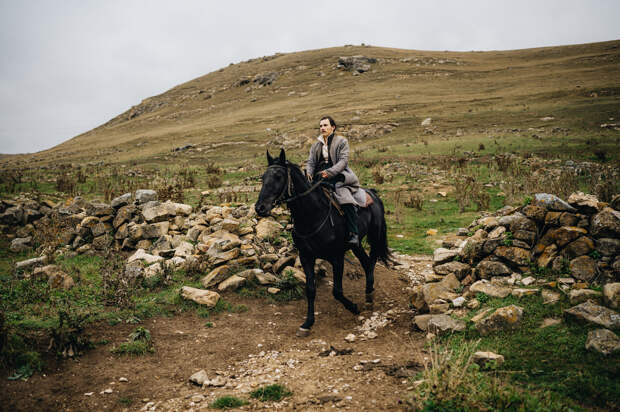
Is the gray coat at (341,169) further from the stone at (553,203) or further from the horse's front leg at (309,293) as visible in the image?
the stone at (553,203)

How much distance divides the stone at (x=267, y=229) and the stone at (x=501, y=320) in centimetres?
597

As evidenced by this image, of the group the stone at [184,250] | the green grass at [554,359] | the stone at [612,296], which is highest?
the stone at [184,250]

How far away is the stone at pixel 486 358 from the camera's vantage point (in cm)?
406

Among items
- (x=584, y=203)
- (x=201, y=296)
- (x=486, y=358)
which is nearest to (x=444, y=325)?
(x=486, y=358)

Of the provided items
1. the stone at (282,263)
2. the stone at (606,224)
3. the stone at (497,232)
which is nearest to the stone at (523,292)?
the stone at (497,232)

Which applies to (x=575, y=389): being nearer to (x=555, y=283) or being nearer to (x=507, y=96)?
(x=555, y=283)

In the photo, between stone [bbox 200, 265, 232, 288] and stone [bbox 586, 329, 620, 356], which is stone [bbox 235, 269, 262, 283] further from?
stone [bbox 586, 329, 620, 356]

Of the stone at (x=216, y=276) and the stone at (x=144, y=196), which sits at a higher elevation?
the stone at (x=144, y=196)

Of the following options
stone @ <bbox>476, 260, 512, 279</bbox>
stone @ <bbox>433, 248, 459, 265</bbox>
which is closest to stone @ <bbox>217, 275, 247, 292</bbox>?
stone @ <bbox>433, 248, 459, 265</bbox>

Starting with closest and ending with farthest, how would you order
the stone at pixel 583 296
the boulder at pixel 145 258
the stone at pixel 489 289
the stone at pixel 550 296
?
the stone at pixel 583 296 → the stone at pixel 550 296 → the stone at pixel 489 289 → the boulder at pixel 145 258

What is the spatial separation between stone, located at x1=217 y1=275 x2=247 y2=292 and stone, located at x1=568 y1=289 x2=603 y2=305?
20.0ft

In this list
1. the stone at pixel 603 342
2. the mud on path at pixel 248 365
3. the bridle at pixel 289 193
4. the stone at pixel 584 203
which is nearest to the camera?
the stone at pixel 603 342

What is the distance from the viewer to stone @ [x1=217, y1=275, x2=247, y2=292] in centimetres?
765

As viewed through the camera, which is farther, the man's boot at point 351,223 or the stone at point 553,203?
the man's boot at point 351,223
